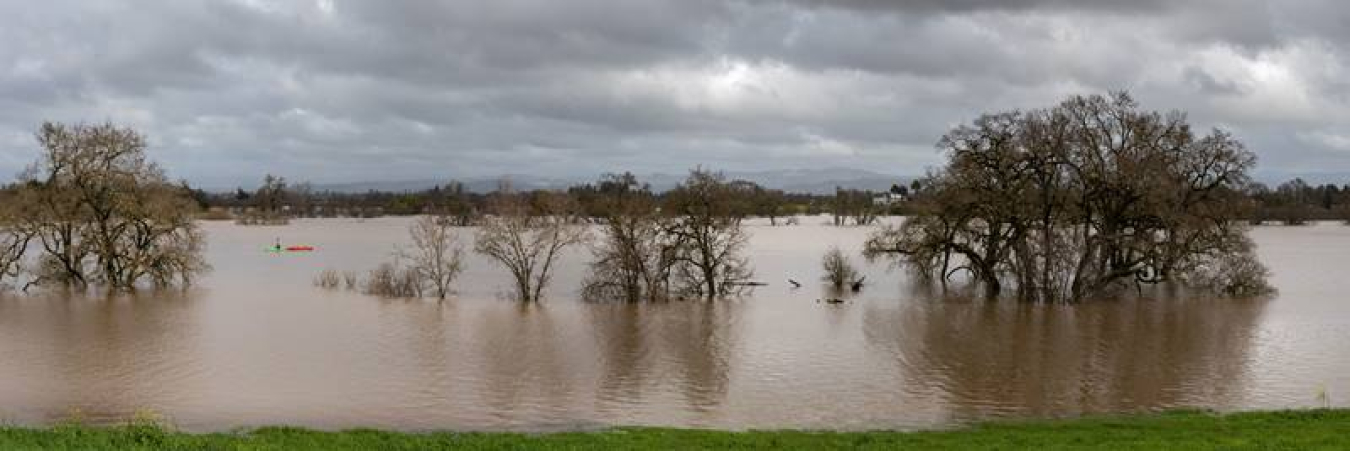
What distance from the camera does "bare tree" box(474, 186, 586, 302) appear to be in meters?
47.0

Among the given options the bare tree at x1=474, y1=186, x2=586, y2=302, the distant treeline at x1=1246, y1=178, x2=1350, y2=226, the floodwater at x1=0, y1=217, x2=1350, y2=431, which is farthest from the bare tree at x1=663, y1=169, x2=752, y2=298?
the distant treeline at x1=1246, y1=178, x2=1350, y2=226

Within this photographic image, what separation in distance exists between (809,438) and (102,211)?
1697 inches

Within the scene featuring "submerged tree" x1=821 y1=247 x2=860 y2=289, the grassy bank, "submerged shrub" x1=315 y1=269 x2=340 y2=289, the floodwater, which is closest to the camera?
the grassy bank

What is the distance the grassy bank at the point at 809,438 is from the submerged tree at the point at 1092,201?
26452 mm

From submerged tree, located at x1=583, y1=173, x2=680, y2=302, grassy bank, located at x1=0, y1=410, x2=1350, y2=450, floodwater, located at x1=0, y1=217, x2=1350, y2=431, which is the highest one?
submerged tree, located at x1=583, y1=173, x2=680, y2=302

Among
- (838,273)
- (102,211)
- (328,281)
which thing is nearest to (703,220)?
(838,273)

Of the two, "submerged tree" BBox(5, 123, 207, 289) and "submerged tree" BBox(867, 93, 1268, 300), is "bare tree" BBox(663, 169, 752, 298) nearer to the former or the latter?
"submerged tree" BBox(867, 93, 1268, 300)

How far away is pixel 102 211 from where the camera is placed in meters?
49.2

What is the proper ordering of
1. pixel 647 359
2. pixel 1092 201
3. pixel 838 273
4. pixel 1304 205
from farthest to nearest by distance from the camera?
pixel 1304 205 → pixel 838 273 → pixel 1092 201 → pixel 647 359

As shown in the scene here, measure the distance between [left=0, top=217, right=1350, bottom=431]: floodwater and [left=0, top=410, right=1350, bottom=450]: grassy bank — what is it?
3207 millimetres

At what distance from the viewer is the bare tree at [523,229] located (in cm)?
4697

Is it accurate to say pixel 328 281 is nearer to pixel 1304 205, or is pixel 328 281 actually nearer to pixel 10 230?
pixel 10 230

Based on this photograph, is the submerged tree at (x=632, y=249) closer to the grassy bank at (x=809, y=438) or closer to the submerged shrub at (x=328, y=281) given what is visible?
the submerged shrub at (x=328, y=281)

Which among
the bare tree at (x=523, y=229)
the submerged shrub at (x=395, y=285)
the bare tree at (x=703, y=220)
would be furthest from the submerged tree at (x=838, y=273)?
the submerged shrub at (x=395, y=285)
